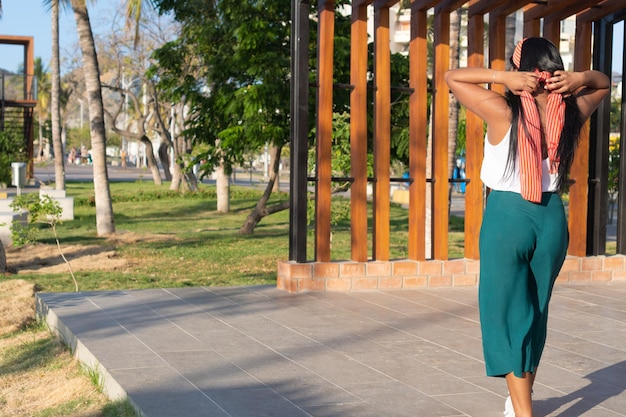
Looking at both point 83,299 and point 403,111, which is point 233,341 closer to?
point 83,299

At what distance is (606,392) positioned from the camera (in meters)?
5.24

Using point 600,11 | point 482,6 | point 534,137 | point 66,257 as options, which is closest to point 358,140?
point 482,6

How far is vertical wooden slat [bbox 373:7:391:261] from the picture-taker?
908 centimetres

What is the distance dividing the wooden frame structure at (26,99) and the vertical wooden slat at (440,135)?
26.6 metres

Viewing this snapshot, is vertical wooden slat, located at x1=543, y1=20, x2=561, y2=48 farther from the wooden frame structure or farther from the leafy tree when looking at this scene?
the wooden frame structure

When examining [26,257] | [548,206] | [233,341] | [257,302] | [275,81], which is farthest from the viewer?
[275,81]

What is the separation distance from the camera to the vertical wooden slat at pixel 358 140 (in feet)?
29.4

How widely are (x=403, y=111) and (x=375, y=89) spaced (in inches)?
259

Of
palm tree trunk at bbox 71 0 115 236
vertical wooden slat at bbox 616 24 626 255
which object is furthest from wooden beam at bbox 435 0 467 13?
palm tree trunk at bbox 71 0 115 236

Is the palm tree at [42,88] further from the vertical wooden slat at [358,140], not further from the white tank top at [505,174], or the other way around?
the white tank top at [505,174]

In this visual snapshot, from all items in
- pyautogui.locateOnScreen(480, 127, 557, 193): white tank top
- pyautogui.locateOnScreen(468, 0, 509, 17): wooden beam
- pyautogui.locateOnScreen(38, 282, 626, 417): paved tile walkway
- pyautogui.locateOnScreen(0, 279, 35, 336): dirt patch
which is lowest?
pyautogui.locateOnScreen(0, 279, 35, 336): dirt patch

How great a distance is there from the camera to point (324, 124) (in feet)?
29.0

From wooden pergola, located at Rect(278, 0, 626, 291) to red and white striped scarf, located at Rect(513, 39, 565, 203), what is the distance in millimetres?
4586

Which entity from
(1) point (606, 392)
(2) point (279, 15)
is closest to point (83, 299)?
(1) point (606, 392)
